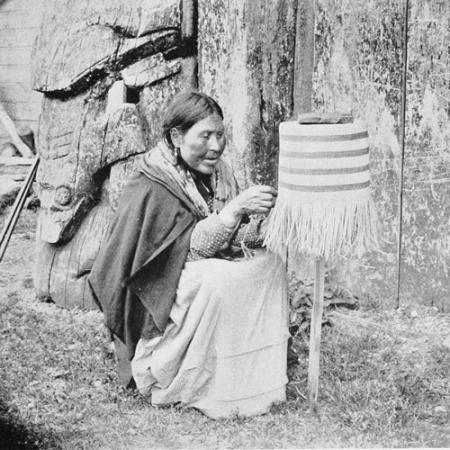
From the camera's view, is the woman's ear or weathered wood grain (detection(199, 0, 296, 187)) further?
weathered wood grain (detection(199, 0, 296, 187))

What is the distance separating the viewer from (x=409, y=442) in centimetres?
351

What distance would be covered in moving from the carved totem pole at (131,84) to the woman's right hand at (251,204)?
1158mm

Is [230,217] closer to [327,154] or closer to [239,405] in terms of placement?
[327,154]

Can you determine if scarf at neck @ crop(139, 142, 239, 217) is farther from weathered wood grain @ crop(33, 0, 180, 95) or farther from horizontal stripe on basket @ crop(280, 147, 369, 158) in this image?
weathered wood grain @ crop(33, 0, 180, 95)

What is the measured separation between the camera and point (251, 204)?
3.50m

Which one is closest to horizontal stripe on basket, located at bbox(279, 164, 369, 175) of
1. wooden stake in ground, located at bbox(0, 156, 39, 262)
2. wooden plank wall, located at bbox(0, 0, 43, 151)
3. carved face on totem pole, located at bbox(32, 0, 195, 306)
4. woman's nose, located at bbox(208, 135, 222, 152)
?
woman's nose, located at bbox(208, 135, 222, 152)

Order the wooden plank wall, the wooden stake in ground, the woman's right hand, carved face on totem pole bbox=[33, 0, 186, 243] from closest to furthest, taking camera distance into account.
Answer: the woman's right hand → carved face on totem pole bbox=[33, 0, 186, 243] → the wooden stake in ground → the wooden plank wall

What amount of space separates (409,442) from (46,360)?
5.90 ft

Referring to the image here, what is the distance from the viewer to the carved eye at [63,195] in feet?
16.3

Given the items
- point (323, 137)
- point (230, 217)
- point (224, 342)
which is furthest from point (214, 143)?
point (224, 342)

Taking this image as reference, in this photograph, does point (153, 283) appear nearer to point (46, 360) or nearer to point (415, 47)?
point (46, 360)

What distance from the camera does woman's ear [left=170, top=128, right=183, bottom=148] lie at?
3.77 m

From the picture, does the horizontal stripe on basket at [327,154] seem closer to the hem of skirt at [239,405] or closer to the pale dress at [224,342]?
the pale dress at [224,342]

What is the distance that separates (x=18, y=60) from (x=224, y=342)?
4.46m
